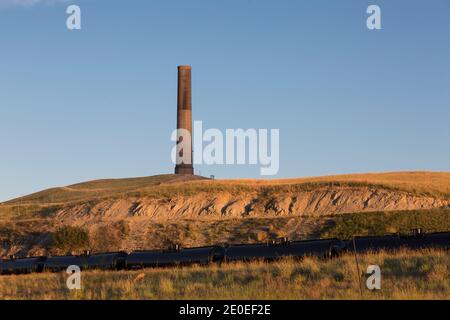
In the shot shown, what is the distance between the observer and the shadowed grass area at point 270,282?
1842 cm

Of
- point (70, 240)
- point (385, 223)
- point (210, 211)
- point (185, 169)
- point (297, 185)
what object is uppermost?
point (185, 169)

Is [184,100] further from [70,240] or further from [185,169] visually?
[70,240]

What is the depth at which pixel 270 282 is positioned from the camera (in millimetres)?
21203

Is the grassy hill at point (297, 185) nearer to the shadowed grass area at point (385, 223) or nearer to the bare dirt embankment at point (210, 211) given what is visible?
the bare dirt embankment at point (210, 211)

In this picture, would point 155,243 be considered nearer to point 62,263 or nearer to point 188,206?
point 188,206

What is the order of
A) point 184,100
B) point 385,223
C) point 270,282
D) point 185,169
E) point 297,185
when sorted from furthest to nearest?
point 185,169, point 184,100, point 297,185, point 385,223, point 270,282

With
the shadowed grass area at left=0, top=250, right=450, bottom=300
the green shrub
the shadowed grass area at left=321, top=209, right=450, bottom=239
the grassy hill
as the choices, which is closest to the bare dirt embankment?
the grassy hill

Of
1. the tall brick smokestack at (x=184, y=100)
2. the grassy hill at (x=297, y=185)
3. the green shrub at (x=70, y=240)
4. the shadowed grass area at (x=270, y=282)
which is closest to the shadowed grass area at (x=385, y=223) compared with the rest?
the grassy hill at (x=297, y=185)

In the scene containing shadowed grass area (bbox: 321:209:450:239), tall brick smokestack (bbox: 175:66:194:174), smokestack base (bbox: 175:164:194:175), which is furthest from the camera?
smokestack base (bbox: 175:164:194:175)

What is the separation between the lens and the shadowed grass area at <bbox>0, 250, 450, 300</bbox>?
18.4 meters

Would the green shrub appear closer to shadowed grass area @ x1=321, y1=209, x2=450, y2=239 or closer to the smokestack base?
shadowed grass area @ x1=321, y1=209, x2=450, y2=239

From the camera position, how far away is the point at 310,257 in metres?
25.5

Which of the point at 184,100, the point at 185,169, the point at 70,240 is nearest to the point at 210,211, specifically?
the point at 70,240

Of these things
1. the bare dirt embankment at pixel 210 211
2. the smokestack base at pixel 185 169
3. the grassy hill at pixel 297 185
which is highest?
the smokestack base at pixel 185 169
